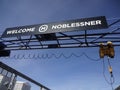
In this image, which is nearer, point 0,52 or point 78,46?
point 78,46

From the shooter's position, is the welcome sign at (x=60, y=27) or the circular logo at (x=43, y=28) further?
the circular logo at (x=43, y=28)

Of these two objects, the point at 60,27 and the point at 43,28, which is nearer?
the point at 60,27

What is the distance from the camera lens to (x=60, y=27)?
813 cm

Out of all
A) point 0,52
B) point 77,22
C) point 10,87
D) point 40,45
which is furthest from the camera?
point 10,87

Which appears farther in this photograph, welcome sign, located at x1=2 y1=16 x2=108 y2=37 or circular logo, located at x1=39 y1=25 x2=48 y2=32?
circular logo, located at x1=39 y1=25 x2=48 y2=32

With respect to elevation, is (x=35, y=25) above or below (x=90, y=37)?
above

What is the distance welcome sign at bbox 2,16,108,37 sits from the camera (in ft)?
24.8

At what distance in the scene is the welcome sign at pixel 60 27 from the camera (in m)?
7.55

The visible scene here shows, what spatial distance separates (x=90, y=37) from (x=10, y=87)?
1057cm

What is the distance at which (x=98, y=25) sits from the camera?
7449 millimetres

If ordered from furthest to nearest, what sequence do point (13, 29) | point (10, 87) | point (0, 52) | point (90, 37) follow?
1. point (10, 87)
2. point (0, 52)
3. point (13, 29)
4. point (90, 37)

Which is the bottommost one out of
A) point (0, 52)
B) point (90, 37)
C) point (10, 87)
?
point (10, 87)

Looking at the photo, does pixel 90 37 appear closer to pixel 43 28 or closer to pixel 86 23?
pixel 86 23

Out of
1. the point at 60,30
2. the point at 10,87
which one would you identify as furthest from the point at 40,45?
the point at 10,87
